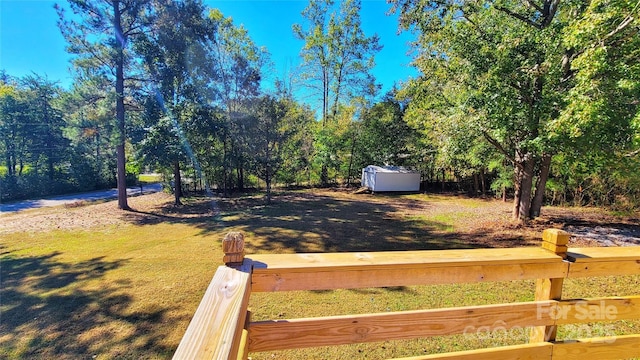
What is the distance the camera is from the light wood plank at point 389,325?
107 cm

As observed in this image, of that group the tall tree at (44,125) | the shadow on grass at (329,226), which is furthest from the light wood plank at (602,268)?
the tall tree at (44,125)

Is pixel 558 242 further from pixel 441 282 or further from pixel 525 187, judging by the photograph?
pixel 525 187

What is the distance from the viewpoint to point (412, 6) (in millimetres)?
6316

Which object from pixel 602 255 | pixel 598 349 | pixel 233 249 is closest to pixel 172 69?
pixel 233 249

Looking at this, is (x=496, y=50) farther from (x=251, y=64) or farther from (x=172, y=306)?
(x=251, y=64)

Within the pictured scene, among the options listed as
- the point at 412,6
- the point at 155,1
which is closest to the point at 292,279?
the point at 412,6

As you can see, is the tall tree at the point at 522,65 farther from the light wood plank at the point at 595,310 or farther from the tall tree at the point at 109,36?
the tall tree at the point at 109,36

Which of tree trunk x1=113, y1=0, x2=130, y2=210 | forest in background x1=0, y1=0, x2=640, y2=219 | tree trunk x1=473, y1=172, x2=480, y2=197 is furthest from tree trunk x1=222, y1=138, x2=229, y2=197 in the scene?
tree trunk x1=473, y1=172, x2=480, y2=197

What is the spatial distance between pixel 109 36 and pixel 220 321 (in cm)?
1203

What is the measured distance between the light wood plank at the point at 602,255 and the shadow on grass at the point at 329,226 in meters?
4.04

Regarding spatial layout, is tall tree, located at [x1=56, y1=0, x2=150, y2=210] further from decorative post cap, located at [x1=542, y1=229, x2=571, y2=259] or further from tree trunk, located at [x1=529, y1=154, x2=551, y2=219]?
tree trunk, located at [x1=529, y1=154, x2=551, y2=219]

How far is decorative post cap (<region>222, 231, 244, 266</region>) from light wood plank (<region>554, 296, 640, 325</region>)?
59.1 inches

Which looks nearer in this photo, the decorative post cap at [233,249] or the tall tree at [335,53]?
the decorative post cap at [233,249]

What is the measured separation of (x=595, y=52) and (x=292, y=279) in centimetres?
561
